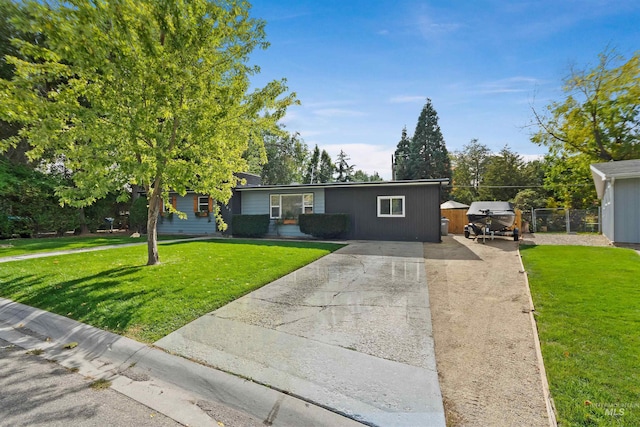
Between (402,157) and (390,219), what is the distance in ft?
85.7

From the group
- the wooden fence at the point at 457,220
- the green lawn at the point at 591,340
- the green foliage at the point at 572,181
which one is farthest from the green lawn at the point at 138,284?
the green foliage at the point at 572,181

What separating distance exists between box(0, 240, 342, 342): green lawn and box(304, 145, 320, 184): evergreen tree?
38.6 m

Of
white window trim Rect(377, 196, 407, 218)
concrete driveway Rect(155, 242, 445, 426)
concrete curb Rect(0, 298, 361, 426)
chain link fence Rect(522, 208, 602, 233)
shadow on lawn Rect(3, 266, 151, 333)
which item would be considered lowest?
concrete curb Rect(0, 298, 361, 426)

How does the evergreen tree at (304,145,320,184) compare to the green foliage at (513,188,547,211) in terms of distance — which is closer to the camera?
the green foliage at (513,188,547,211)

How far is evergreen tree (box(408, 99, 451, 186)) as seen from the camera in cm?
3431

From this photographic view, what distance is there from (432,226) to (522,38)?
7.00 metres

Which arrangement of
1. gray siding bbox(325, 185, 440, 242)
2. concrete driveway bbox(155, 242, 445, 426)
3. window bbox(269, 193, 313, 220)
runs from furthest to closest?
window bbox(269, 193, 313, 220) → gray siding bbox(325, 185, 440, 242) → concrete driveway bbox(155, 242, 445, 426)

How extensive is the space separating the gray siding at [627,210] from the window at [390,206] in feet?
24.2

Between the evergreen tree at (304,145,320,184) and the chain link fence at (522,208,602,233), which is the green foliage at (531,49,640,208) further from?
the evergreen tree at (304,145,320,184)

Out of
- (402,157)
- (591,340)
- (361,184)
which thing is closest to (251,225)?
(361,184)

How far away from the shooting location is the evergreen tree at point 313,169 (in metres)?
47.1

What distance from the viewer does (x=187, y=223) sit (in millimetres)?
17531

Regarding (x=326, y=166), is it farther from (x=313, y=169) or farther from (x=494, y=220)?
(x=494, y=220)

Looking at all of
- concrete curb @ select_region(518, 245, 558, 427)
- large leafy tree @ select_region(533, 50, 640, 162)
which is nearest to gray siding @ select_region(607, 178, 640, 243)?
concrete curb @ select_region(518, 245, 558, 427)
